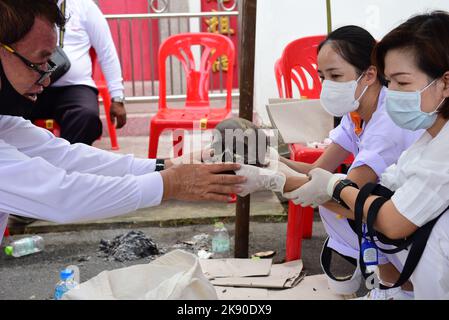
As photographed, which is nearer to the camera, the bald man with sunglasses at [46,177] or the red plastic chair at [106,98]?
the bald man with sunglasses at [46,177]

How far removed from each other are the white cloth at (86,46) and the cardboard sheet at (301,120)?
1934 millimetres

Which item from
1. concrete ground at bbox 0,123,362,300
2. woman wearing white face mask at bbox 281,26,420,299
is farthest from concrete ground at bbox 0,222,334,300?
woman wearing white face mask at bbox 281,26,420,299

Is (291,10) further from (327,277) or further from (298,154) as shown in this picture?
(327,277)

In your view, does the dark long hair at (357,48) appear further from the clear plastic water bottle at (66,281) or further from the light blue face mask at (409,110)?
the clear plastic water bottle at (66,281)

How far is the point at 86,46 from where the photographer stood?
5281mm

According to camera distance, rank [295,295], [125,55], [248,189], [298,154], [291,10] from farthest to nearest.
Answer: [125,55]
[291,10]
[298,154]
[295,295]
[248,189]

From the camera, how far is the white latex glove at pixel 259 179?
2715 mm

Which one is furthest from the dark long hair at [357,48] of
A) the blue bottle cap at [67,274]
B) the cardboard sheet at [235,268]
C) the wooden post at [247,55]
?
the blue bottle cap at [67,274]

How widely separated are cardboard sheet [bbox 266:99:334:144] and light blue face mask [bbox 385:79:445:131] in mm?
1500

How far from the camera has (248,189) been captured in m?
2.74

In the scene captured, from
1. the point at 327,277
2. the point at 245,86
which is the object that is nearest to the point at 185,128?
the point at 245,86

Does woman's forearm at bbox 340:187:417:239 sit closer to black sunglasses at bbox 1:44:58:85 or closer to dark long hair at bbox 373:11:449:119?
dark long hair at bbox 373:11:449:119

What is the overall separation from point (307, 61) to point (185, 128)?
1.16 metres

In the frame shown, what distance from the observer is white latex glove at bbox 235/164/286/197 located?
2715mm
